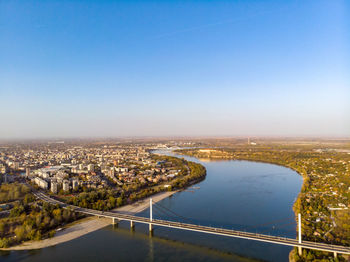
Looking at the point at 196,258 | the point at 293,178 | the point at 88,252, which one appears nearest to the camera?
the point at 196,258

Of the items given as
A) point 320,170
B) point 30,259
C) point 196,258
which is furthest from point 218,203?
point 320,170

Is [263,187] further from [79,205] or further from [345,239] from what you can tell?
[79,205]

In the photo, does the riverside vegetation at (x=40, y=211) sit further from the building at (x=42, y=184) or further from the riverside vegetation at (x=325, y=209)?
the riverside vegetation at (x=325, y=209)

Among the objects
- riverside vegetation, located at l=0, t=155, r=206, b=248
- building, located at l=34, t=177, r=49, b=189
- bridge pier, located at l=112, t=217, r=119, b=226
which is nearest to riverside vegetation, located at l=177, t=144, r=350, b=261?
bridge pier, located at l=112, t=217, r=119, b=226

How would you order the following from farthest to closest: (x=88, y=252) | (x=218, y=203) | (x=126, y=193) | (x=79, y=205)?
1. (x=126, y=193)
2. (x=218, y=203)
3. (x=79, y=205)
4. (x=88, y=252)

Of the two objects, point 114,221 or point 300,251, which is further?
Result: point 114,221

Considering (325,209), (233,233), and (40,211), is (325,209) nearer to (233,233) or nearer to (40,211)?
(233,233)

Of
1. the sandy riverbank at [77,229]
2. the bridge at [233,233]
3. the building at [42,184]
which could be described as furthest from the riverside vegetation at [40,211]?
the building at [42,184]

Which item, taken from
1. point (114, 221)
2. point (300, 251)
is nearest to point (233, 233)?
point (300, 251)
